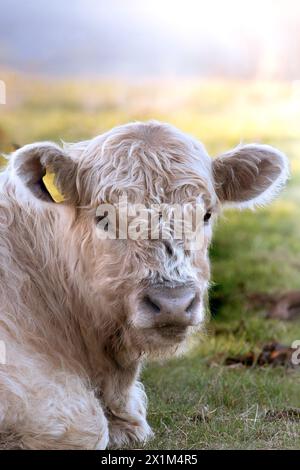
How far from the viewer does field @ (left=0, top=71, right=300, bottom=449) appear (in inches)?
216

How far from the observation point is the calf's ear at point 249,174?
5.20 metres

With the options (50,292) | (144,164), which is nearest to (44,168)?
(144,164)

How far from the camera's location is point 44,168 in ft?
15.7

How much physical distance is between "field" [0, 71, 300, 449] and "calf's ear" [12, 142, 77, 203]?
119 centimetres

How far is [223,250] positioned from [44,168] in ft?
21.9

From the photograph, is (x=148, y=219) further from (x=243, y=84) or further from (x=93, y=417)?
(x=243, y=84)

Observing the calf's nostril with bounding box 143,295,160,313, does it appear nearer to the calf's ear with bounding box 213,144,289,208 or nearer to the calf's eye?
the calf's eye

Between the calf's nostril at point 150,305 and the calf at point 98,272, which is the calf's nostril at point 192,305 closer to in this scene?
the calf at point 98,272

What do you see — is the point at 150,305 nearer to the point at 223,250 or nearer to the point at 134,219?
the point at 134,219

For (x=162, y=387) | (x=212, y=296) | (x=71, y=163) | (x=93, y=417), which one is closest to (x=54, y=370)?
(x=93, y=417)

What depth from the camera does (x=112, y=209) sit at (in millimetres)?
4633

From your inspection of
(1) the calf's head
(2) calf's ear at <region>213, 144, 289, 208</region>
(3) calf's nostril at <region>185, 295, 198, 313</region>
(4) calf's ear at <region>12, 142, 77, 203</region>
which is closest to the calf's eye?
(1) the calf's head

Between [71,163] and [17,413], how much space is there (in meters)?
1.35

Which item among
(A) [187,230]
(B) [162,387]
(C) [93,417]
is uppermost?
(A) [187,230]
